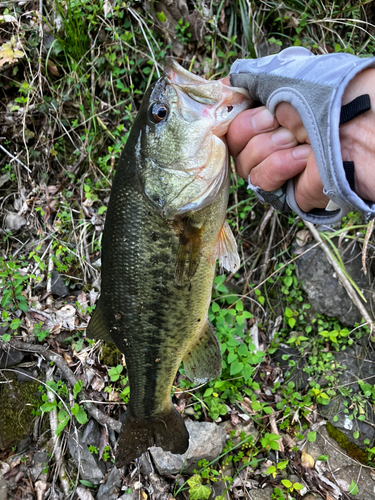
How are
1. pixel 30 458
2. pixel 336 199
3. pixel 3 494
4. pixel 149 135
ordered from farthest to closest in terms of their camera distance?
pixel 30 458 → pixel 3 494 → pixel 149 135 → pixel 336 199

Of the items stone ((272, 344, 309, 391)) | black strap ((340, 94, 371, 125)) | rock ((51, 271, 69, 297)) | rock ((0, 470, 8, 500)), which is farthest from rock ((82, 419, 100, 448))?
black strap ((340, 94, 371, 125))

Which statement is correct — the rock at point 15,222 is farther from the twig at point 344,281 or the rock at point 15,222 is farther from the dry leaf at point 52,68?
the twig at point 344,281

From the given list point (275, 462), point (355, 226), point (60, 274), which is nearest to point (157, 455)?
point (275, 462)

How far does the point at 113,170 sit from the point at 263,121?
215cm

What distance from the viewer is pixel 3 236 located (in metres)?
3.48

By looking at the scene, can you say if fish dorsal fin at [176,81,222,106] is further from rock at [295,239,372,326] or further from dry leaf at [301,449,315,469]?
dry leaf at [301,449,315,469]

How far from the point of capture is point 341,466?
2820 millimetres

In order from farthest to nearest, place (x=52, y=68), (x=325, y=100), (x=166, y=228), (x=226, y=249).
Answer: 1. (x=52, y=68)
2. (x=226, y=249)
3. (x=166, y=228)
4. (x=325, y=100)

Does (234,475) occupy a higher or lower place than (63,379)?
lower

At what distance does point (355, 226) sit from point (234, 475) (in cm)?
237

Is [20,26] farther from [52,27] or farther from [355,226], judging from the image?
[355,226]

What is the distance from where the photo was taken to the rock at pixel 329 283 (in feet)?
10.2

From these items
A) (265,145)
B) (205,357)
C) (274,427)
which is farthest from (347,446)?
(265,145)

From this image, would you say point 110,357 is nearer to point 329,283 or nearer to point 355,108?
point 329,283
